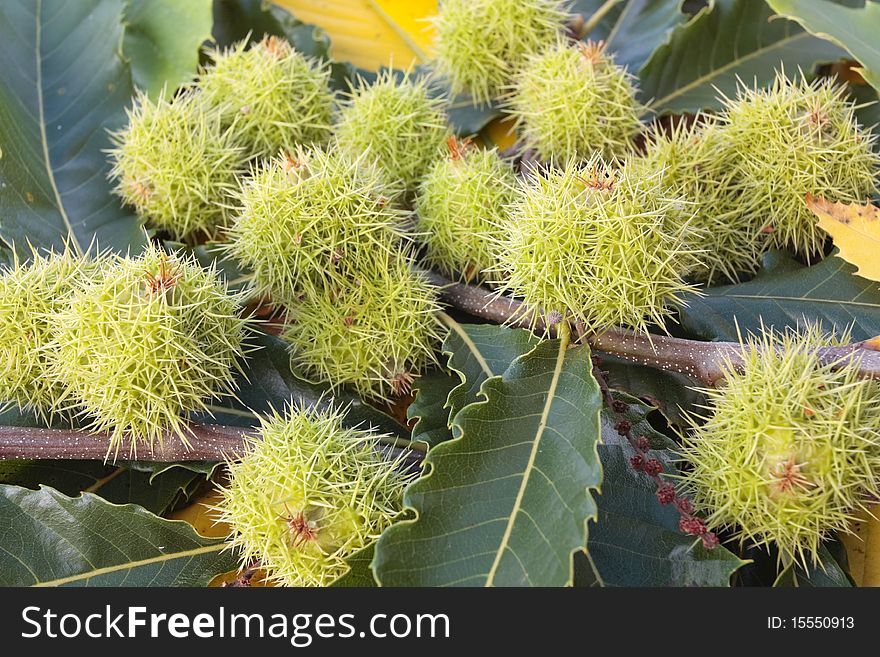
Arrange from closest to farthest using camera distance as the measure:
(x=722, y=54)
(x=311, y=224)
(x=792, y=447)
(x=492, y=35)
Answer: (x=792, y=447) < (x=311, y=224) < (x=492, y=35) < (x=722, y=54)

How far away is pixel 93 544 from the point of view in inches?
41.2

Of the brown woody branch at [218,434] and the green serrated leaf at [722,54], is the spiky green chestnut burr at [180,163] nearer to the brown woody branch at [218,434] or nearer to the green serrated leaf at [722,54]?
the brown woody branch at [218,434]

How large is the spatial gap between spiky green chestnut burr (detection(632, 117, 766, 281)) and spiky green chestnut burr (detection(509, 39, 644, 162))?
0.28ft

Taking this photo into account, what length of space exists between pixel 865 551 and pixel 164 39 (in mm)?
1492

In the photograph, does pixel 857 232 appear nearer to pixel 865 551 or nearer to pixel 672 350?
pixel 672 350

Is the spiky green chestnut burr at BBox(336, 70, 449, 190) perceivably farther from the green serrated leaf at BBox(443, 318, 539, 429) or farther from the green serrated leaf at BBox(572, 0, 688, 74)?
the green serrated leaf at BBox(572, 0, 688, 74)

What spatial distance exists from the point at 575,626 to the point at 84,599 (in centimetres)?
59

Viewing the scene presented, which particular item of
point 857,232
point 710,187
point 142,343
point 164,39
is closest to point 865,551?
point 857,232

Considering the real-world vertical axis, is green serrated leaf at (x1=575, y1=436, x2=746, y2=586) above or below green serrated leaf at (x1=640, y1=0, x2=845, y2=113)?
below

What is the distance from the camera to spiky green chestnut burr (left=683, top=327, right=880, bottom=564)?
0.82 meters

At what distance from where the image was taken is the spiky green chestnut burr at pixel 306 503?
2.90 ft

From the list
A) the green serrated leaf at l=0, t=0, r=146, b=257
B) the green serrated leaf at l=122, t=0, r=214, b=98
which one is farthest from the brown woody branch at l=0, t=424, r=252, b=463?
the green serrated leaf at l=122, t=0, r=214, b=98

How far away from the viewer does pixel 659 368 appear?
1.09 meters

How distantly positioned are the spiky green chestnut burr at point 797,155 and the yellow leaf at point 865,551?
15.6 inches
